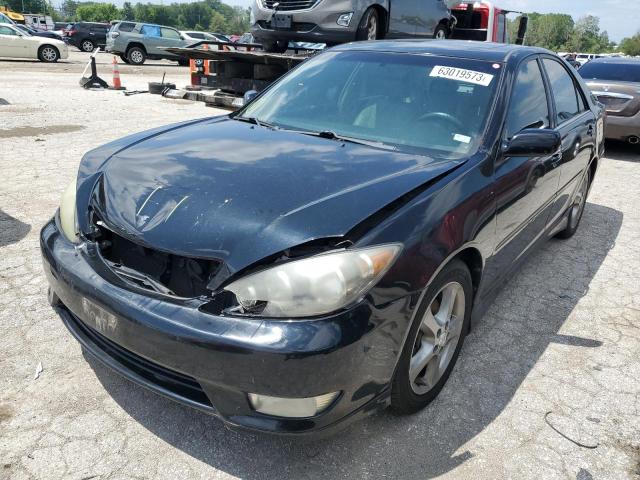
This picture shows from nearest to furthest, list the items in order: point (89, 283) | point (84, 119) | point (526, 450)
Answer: point (89, 283), point (526, 450), point (84, 119)

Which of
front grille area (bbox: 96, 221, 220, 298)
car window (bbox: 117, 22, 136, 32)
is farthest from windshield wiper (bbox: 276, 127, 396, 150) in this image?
car window (bbox: 117, 22, 136, 32)

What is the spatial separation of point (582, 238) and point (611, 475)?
3.28 metres

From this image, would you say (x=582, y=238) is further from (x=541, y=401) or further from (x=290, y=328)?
(x=290, y=328)

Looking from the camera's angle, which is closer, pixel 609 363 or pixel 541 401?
pixel 541 401

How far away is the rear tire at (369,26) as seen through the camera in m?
8.60

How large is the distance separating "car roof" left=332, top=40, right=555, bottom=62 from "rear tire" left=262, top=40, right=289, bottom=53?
607cm

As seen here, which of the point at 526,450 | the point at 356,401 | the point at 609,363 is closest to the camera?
the point at 356,401

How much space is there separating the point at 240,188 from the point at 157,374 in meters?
0.81

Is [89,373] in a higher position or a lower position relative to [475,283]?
lower

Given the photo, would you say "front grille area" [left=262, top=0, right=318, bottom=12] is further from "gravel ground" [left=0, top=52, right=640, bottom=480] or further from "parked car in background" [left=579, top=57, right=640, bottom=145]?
"gravel ground" [left=0, top=52, right=640, bottom=480]

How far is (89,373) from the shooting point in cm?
266

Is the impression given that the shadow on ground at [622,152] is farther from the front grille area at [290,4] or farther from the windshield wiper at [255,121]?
the windshield wiper at [255,121]

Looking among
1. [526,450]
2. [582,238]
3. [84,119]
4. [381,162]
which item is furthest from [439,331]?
[84,119]

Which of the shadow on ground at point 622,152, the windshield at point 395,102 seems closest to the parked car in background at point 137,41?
the shadow on ground at point 622,152
